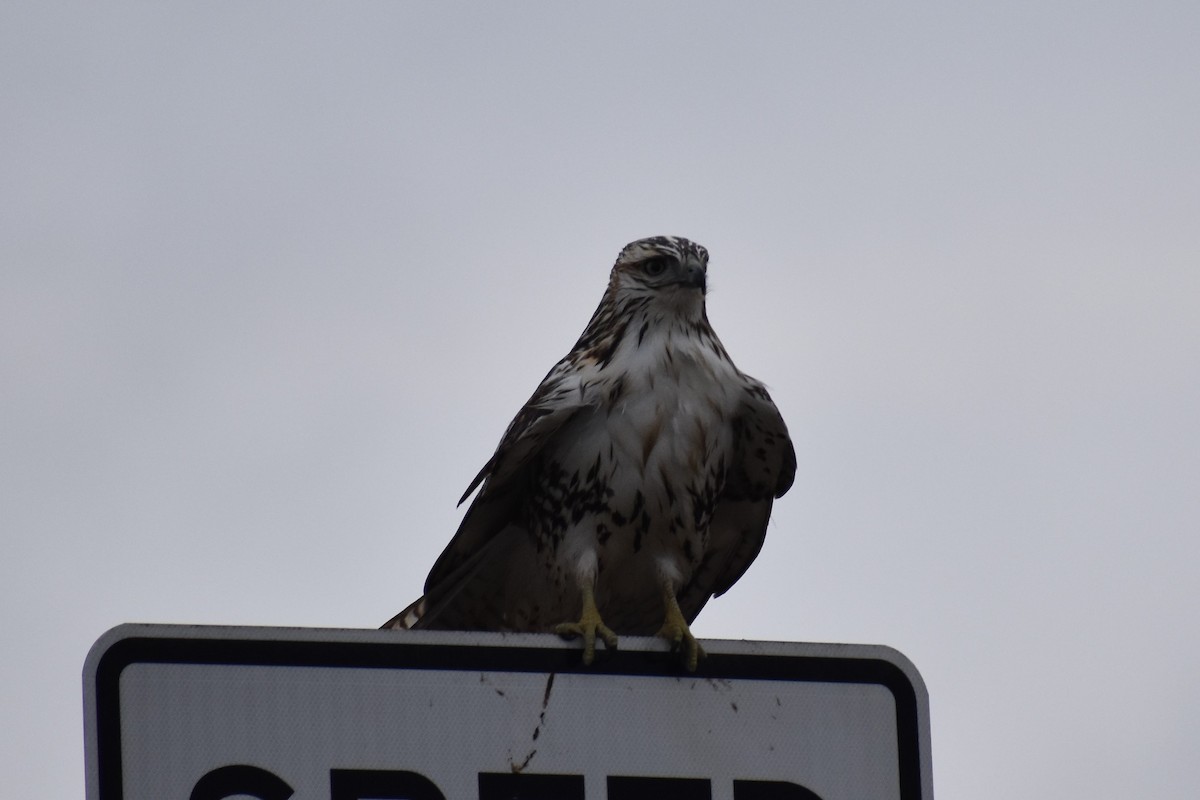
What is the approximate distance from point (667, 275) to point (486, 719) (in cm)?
248

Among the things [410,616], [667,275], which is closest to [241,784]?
[410,616]

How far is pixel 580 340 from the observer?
4.46 m

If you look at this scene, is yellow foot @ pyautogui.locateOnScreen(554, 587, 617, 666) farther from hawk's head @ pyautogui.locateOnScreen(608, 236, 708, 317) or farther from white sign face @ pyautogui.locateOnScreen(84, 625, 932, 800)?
hawk's head @ pyautogui.locateOnScreen(608, 236, 708, 317)

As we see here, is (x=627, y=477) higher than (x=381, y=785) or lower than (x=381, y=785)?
higher

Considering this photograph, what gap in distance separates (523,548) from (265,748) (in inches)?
90.6

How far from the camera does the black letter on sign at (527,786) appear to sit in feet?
6.44

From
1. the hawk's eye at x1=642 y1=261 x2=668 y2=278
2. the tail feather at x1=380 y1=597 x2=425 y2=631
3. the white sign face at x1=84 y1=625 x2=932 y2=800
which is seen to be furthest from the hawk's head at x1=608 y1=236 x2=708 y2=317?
the white sign face at x1=84 y1=625 x2=932 y2=800

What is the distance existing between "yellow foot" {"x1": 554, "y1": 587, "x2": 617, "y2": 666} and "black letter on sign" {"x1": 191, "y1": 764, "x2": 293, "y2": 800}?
45 centimetres

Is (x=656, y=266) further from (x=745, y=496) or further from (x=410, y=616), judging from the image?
(x=410, y=616)

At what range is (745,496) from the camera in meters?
4.45

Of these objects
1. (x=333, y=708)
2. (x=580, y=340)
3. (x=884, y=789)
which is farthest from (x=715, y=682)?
(x=580, y=340)

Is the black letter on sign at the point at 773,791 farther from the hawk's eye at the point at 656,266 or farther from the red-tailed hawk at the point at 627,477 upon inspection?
the hawk's eye at the point at 656,266

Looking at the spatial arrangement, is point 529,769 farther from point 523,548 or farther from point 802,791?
point 523,548

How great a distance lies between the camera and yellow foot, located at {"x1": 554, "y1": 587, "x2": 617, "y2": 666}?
2.11 metres
